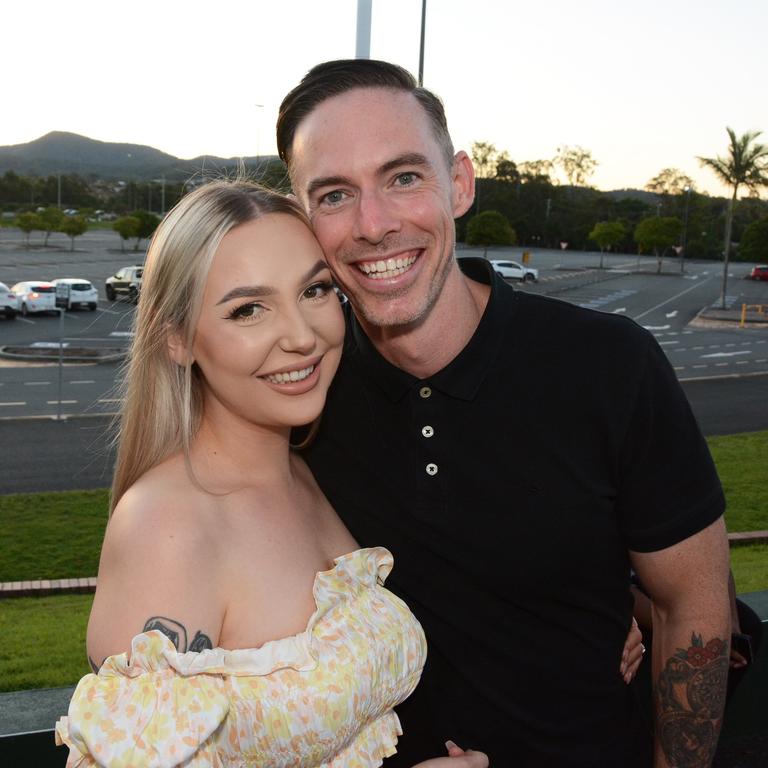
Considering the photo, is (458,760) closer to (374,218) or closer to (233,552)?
(233,552)

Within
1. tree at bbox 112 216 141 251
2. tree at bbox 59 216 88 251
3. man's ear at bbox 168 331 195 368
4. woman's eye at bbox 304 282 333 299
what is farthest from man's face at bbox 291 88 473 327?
tree at bbox 59 216 88 251

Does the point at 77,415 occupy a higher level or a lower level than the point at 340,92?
lower

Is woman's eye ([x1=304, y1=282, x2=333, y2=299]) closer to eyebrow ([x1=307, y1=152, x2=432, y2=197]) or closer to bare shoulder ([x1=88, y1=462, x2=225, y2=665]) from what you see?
eyebrow ([x1=307, y1=152, x2=432, y2=197])

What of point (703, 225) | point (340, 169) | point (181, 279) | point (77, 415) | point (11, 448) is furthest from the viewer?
point (703, 225)

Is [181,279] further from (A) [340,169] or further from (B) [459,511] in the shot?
(B) [459,511]

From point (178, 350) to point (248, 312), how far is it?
0.23 metres

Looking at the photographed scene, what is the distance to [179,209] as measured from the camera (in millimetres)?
2543

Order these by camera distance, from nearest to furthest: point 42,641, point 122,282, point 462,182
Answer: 1. point 462,182
2. point 42,641
3. point 122,282

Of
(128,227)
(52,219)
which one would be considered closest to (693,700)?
(128,227)

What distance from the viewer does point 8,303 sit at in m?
31.4

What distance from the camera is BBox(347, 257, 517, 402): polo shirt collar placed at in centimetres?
270

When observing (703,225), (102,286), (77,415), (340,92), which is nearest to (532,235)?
(703,225)

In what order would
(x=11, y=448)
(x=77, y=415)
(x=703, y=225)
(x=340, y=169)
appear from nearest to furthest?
(x=340, y=169) → (x=11, y=448) → (x=77, y=415) → (x=703, y=225)

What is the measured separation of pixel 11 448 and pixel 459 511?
14246mm
